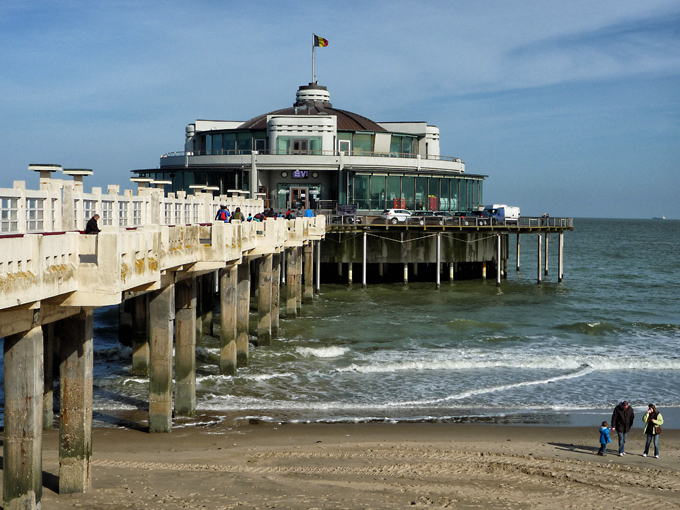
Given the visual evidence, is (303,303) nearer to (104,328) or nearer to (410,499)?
(104,328)

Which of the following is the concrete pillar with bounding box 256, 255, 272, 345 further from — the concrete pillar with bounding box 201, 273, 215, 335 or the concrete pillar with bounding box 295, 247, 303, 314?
the concrete pillar with bounding box 295, 247, 303, 314

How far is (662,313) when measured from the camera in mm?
48719

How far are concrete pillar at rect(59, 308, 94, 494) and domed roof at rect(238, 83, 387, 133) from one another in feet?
176

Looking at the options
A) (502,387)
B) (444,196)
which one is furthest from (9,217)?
(444,196)

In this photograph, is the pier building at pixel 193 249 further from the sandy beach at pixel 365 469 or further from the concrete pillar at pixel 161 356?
the sandy beach at pixel 365 469

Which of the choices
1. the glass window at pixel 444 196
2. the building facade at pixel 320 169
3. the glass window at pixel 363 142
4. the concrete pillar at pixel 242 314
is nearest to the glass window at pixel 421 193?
the building facade at pixel 320 169

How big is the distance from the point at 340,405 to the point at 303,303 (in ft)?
75.1

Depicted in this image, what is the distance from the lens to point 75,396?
43.5 ft

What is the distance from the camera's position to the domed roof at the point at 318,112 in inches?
2675

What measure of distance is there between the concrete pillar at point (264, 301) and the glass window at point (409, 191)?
3152cm

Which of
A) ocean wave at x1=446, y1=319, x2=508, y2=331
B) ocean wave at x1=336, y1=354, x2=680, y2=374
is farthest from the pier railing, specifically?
ocean wave at x1=446, y1=319, x2=508, y2=331

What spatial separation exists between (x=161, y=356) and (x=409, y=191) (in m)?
45.9

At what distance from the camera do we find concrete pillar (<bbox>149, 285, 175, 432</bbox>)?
56.5 feet

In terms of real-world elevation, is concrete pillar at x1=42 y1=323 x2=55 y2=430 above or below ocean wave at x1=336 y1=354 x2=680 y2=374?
above
